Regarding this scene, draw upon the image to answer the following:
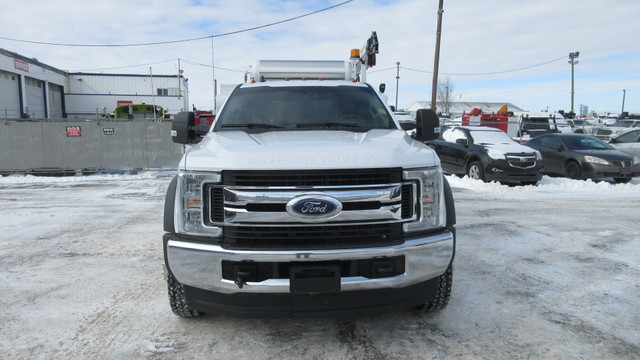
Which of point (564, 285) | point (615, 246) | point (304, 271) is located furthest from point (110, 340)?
point (615, 246)

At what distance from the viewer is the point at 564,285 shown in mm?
4230

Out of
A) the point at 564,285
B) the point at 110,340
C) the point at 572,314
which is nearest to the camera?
the point at 110,340

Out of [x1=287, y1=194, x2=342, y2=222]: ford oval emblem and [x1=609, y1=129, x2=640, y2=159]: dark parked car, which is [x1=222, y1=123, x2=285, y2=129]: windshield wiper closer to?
[x1=287, y1=194, x2=342, y2=222]: ford oval emblem

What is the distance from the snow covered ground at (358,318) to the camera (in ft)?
10.0

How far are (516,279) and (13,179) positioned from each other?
506 inches

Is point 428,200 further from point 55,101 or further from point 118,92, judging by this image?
point 118,92

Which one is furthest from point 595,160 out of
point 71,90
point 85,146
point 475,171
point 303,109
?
point 71,90

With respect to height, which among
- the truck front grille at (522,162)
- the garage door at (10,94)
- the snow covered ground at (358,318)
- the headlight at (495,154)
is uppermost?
the garage door at (10,94)

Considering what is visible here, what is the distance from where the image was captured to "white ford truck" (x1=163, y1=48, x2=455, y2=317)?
9.11 feet

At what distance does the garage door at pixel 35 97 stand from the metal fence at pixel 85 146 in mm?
24126

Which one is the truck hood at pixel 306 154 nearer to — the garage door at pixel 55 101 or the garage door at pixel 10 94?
the garage door at pixel 10 94

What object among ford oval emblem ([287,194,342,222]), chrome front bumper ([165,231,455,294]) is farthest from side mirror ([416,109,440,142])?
ford oval emblem ([287,194,342,222])

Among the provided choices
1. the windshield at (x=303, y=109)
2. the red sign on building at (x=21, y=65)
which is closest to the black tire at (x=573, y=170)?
the windshield at (x=303, y=109)

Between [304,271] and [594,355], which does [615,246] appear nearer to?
[594,355]
